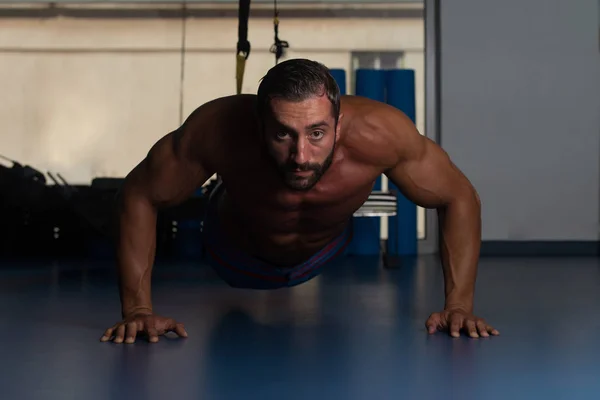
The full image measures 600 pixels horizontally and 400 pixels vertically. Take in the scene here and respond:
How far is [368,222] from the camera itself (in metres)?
5.91

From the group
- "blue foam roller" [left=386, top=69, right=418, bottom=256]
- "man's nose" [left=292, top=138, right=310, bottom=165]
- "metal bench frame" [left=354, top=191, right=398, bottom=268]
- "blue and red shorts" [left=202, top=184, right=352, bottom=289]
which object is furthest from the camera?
"blue foam roller" [left=386, top=69, right=418, bottom=256]

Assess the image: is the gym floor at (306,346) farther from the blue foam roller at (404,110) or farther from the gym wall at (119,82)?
the gym wall at (119,82)

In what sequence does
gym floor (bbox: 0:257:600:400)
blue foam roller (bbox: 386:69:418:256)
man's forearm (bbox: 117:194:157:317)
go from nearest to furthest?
gym floor (bbox: 0:257:600:400) < man's forearm (bbox: 117:194:157:317) < blue foam roller (bbox: 386:69:418:256)

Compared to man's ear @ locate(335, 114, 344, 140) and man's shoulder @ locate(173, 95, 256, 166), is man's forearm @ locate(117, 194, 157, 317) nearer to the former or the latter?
man's shoulder @ locate(173, 95, 256, 166)

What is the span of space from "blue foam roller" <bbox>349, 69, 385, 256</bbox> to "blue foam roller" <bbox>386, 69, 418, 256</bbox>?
3.1 inches

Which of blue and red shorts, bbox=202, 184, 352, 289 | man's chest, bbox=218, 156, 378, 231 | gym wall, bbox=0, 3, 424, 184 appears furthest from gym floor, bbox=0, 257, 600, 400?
gym wall, bbox=0, 3, 424, 184

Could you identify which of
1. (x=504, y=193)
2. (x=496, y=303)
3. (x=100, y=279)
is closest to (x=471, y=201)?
(x=496, y=303)

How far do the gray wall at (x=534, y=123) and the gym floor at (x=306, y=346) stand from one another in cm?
223

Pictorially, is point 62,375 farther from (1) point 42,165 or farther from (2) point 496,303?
(1) point 42,165

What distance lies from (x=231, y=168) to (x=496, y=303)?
57.5 inches

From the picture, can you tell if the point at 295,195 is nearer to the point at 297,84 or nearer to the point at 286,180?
the point at 286,180

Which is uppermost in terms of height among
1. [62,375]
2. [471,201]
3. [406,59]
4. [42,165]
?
[406,59]

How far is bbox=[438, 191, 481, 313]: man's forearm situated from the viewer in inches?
93.6

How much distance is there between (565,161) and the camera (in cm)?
613
